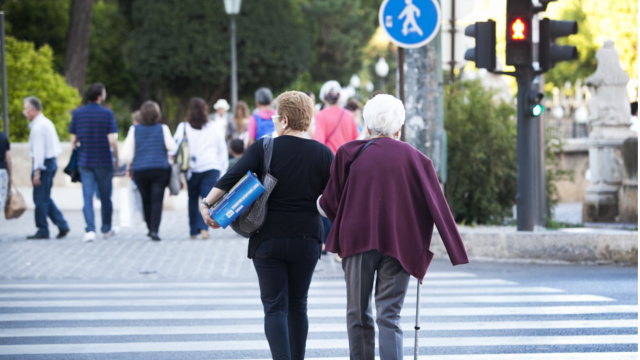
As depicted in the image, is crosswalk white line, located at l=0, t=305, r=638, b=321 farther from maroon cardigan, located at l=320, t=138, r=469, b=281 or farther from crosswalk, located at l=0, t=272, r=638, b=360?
maroon cardigan, located at l=320, t=138, r=469, b=281

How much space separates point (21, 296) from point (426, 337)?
384 centimetres

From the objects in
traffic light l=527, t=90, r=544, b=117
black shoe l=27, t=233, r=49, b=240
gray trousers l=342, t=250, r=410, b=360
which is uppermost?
traffic light l=527, t=90, r=544, b=117

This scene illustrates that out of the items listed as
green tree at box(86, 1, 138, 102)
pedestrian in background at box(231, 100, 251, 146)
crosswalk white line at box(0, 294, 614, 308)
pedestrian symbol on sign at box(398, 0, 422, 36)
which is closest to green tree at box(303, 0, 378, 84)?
green tree at box(86, 1, 138, 102)

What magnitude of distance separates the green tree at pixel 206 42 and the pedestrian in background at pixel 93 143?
25.5 m

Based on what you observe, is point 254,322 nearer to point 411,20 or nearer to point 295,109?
point 295,109

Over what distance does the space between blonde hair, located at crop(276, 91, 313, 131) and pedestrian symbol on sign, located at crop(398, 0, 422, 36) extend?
5.42 metres

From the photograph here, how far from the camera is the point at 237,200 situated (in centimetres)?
496

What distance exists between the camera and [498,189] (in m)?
12.2

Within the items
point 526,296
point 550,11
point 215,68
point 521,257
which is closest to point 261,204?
point 526,296

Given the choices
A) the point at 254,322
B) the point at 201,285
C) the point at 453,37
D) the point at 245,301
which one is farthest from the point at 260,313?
the point at 453,37

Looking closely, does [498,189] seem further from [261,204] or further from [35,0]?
[35,0]

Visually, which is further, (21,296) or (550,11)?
(550,11)

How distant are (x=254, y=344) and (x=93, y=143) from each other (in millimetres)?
5799

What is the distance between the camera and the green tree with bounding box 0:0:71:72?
36.6 m
